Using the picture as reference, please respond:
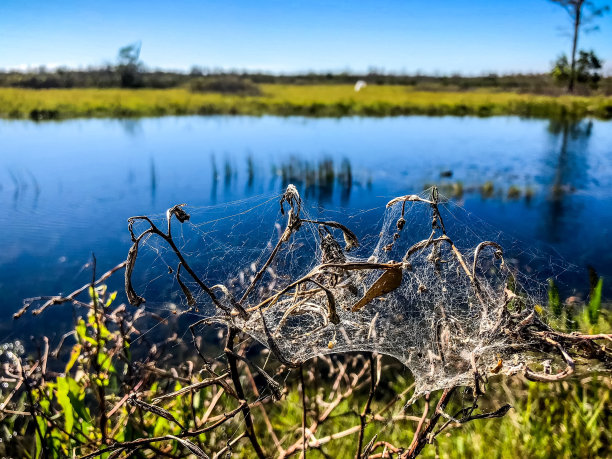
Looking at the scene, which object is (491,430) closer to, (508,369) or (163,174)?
(508,369)

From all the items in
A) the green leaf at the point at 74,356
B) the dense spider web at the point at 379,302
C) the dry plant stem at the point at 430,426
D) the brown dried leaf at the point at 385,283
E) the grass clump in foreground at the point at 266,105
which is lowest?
the green leaf at the point at 74,356

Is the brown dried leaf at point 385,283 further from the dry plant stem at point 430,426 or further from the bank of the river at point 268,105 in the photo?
the bank of the river at point 268,105

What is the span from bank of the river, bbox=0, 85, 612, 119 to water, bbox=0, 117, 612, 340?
5.65 metres

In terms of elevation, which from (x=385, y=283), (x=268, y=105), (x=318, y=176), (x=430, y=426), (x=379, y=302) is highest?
(x=268, y=105)

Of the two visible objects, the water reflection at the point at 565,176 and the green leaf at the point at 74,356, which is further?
the water reflection at the point at 565,176

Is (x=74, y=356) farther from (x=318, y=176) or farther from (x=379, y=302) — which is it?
(x=318, y=176)

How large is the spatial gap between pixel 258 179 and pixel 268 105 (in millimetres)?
25755

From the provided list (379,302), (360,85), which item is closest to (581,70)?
(360,85)

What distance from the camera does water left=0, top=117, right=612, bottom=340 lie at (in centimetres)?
653

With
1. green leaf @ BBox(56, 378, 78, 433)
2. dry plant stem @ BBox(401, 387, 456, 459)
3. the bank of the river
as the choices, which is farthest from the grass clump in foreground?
dry plant stem @ BBox(401, 387, 456, 459)

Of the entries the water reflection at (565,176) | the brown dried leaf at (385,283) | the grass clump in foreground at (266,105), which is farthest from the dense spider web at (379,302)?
the grass clump in foreground at (266,105)

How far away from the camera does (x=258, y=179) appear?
11703 millimetres

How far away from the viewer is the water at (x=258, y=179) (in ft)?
21.4

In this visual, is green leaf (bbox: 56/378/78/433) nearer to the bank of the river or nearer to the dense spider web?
the dense spider web
